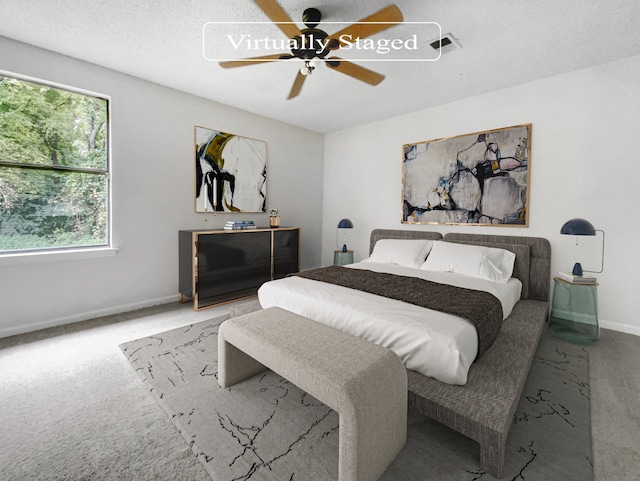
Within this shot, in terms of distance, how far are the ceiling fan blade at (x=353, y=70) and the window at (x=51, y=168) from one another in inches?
101

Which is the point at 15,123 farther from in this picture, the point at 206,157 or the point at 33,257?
the point at 206,157

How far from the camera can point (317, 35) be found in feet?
6.89

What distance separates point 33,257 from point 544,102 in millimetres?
5440

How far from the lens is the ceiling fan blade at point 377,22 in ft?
5.87

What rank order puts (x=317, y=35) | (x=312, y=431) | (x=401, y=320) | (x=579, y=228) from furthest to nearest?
(x=579, y=228)
(x=317, y=35)
(x=401, y=320)
(x=312, y=431)

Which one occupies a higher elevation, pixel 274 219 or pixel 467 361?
pixel 274 219

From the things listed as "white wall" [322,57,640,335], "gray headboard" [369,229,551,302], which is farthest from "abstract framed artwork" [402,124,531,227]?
"gray headboard" [369,229,551,302]

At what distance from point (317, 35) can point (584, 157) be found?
2948mm

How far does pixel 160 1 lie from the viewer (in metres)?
2.10

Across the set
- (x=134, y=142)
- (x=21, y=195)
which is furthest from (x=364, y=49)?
(x=21, y=195)

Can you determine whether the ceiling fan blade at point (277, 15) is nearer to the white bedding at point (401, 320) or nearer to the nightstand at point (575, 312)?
the white bedding at point (401, 320)

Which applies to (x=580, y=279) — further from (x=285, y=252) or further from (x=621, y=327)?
(x=285, y=252)

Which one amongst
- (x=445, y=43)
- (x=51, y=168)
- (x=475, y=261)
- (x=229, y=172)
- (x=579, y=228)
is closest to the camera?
(x=445, y=43)

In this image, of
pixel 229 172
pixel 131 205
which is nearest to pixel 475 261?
pixel 229 172
